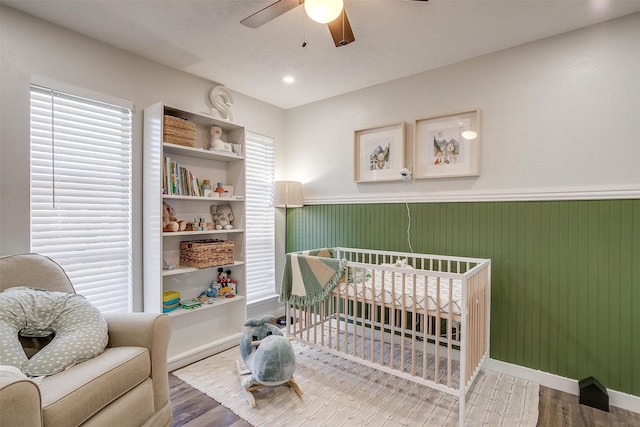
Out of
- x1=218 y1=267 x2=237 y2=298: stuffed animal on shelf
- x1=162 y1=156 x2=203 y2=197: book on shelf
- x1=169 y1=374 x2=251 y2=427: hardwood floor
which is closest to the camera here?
x1=169 y1=374 x2=251 y2=427: hardwood floor

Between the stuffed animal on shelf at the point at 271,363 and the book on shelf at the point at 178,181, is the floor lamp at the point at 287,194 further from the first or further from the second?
the stuffed animal on shelf at the point at 271,363

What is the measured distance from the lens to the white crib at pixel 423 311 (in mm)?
1880

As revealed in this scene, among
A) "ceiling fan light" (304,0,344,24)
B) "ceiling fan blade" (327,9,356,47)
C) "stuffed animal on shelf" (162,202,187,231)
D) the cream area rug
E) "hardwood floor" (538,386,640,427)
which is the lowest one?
"hardwood floor" (538,386,640,427)

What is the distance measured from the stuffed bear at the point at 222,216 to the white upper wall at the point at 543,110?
4.51 ft

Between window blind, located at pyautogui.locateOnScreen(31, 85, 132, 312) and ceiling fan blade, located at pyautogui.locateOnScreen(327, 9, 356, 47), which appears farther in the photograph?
window blind, located at pyautogui.locateOnScreen(31, 85, 132, 312)

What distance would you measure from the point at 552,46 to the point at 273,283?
128 inches

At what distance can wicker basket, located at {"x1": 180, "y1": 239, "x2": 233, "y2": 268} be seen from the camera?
2.65 metres

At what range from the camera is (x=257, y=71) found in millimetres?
2791

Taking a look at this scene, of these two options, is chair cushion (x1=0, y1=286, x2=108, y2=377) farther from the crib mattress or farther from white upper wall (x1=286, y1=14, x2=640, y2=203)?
white upper wall (x1=286, y1=14, x2=640, y2=203)

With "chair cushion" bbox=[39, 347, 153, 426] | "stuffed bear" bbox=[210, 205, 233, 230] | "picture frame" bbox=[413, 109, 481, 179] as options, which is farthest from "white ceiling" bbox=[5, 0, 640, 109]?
"chair cushion" bbox=[39, 347, 153, 426]

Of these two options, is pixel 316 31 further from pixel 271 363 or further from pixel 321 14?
pixel 271 363

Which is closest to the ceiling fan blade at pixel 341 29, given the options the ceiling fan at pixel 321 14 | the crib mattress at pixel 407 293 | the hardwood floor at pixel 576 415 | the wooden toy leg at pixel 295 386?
the ceiling fan at pixel 321 14

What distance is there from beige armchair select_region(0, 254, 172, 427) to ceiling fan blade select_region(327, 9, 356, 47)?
1760 mm

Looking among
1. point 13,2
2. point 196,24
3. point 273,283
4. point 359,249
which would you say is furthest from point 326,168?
point 13,2
